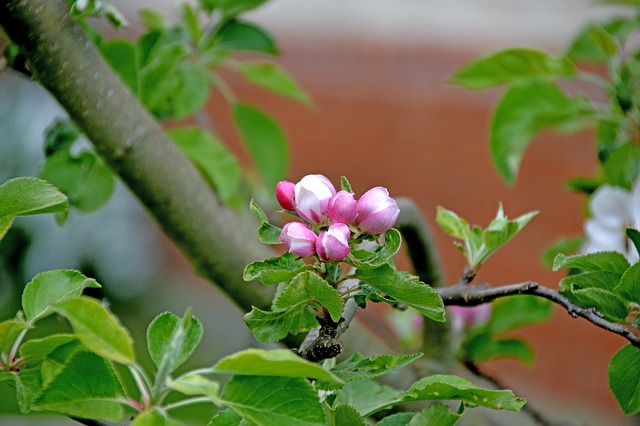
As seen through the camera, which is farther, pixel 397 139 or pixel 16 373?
pixel 397 139

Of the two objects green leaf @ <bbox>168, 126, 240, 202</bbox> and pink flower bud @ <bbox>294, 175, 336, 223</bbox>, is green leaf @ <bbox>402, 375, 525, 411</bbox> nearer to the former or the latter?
pink flower bud @ <bbox>294, 175, 336, 223</bbox>

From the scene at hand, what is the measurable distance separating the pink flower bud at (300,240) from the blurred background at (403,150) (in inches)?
45.4

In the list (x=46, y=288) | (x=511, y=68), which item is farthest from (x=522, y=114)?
(x=46, y=288)

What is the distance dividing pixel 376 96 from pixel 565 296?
1846 millimetres

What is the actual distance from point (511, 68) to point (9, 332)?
0.58m

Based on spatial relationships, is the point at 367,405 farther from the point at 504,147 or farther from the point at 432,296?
the point at 504,147

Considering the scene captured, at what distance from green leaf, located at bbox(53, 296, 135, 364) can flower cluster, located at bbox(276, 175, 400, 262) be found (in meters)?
0.09

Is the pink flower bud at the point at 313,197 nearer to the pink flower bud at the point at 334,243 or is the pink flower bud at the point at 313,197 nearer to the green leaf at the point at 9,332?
the pink flower bud at the point at 334,243

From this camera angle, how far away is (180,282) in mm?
2379

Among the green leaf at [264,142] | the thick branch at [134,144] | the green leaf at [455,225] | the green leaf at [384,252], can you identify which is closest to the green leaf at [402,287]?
the green leaf at [384,252]

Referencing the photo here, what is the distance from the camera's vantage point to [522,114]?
78 centimetres

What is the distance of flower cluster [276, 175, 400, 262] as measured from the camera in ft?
1.31

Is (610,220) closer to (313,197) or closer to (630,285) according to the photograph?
(630,285)

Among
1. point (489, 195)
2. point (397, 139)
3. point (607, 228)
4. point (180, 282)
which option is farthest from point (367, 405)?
point (180, 282)
